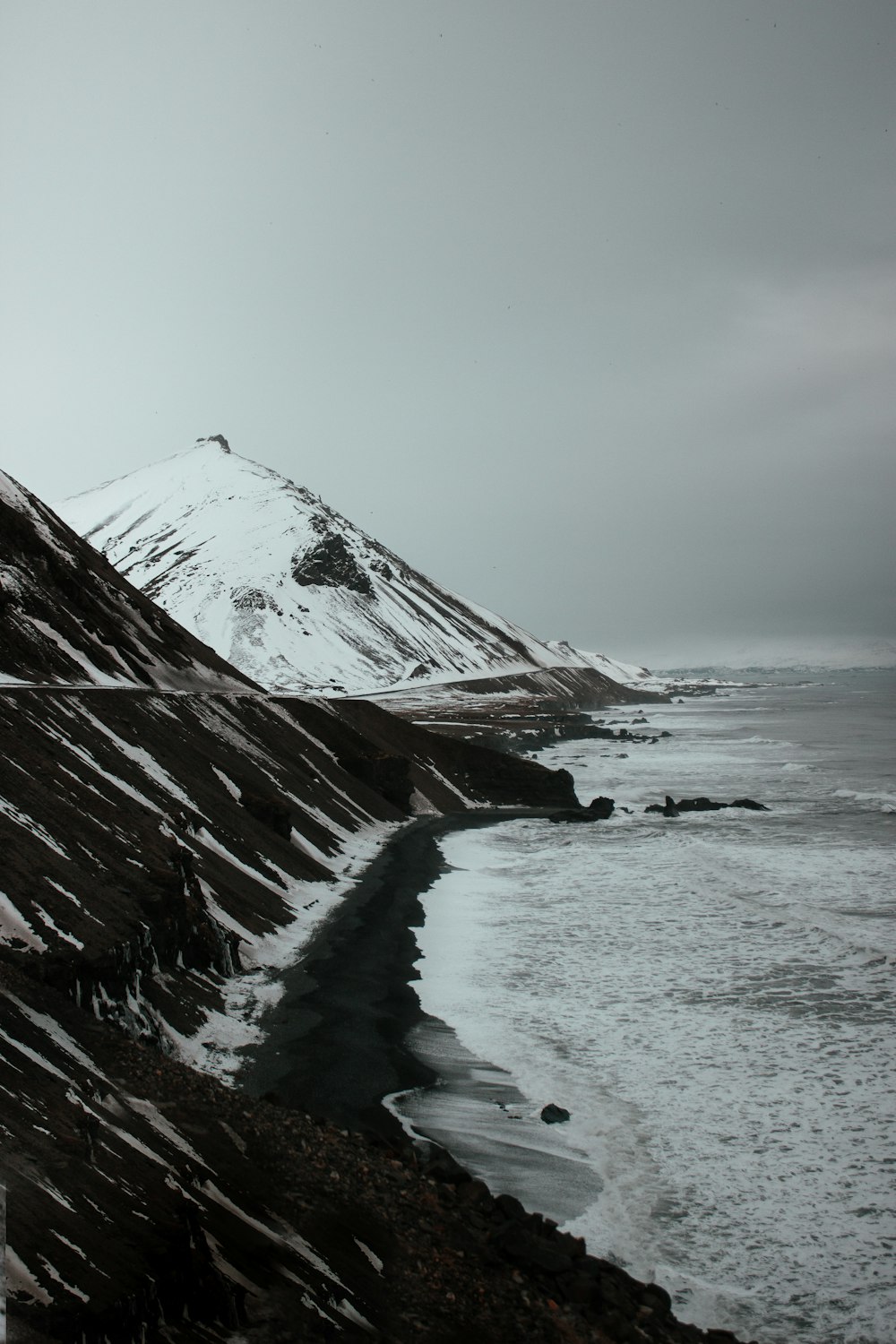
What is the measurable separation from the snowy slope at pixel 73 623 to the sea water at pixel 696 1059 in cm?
1842

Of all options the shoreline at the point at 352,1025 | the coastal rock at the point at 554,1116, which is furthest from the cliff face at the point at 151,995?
the coastal rock at the point at 554,1116

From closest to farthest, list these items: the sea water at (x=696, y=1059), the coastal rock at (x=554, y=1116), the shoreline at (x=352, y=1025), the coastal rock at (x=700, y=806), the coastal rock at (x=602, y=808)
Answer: the sea water at (x=696, y=1059) → the coastal rock at (x=554, y=1116) → the shoreline at (x=352, y=1025) → the coastal rock at (x=602, y=808) → the coastal rock at (x=700, y=806)

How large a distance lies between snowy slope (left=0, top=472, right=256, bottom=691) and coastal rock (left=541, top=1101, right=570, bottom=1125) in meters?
25.3

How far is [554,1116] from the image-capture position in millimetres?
15625

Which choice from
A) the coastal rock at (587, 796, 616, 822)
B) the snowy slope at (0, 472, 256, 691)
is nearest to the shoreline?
the snowy slope at (0, 472, 256, 691)

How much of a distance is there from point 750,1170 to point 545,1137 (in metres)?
3.29

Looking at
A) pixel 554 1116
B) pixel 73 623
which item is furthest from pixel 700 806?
pixel 554 1116

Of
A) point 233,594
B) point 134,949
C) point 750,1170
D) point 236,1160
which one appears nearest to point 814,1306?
point 750,1170

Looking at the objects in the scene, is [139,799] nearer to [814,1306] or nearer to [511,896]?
[511,896]

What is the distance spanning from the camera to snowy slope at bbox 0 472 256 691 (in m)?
38.3

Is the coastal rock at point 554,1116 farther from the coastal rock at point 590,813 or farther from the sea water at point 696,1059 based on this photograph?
the coastal rock at point 590,813

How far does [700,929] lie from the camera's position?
90.5 feet

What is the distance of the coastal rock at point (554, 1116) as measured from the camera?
51.1 ft

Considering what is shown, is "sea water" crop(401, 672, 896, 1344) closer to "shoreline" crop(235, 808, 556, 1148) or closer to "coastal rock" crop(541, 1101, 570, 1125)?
"coastal rock" crop(541, 1101, 570, 1125)
